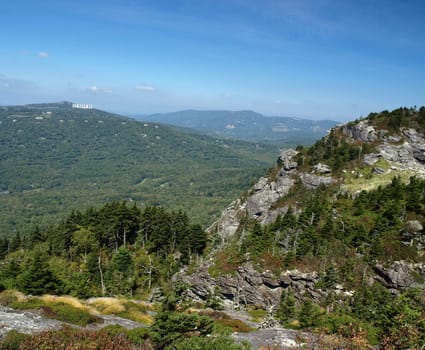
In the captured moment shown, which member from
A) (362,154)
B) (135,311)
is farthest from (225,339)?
(362,154)

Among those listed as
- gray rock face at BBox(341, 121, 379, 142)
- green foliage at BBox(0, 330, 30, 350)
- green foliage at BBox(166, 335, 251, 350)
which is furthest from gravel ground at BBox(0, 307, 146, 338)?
gray rock face at BBox(341, 121, 379, 142)

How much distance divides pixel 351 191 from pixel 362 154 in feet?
55.1

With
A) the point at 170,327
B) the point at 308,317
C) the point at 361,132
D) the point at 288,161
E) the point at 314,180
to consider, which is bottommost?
the point at 308,317

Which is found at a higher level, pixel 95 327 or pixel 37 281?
pixel 95 327

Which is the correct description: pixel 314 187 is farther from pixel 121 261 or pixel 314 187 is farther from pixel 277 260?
pixel 121 261

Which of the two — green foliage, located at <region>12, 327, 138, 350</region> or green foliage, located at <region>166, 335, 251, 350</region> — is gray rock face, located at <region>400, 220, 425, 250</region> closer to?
green foliage, located at <region>166, 335, 251, 350</region>

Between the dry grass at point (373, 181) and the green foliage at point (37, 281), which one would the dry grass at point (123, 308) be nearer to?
the green foliage at point (37, 281)

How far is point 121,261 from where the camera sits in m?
63.8

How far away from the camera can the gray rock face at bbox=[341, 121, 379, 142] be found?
9281 centimetres

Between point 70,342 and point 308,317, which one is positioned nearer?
point 70,342

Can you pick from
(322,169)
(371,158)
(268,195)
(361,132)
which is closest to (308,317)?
(322,169)

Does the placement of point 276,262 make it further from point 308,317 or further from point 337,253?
point 308,317

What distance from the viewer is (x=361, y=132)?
95.5 metres

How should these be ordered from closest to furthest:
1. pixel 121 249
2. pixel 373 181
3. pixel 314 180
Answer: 1. pixel 121 249
2. pixel 373 181
3. pixel 314 180
